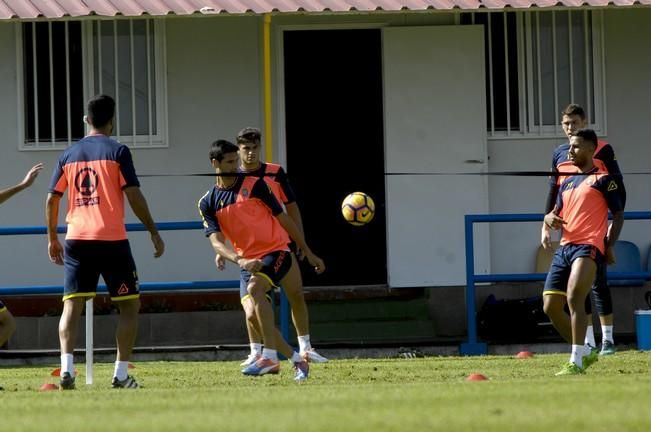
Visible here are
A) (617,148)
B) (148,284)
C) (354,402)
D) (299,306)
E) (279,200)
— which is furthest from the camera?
(617,148)

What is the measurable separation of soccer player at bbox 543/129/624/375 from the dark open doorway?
5459 millimetres

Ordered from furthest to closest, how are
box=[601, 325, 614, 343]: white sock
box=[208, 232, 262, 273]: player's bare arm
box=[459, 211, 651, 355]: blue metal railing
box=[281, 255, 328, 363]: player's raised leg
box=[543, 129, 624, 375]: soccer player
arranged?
1. box=[459, 211, 651, 355]: blue metal railing
2. box=[601, 325, 614, 343]: white sock
3. box=[281, 255, 328, 363]: player's raised leg
4. box=[208, 232, 262, 273]: player's bare arm
5. box=[543, 129, 624, 375]: soccer player

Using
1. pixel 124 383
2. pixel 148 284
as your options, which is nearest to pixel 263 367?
pixel 124 383

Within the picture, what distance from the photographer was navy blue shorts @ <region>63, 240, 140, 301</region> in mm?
11273

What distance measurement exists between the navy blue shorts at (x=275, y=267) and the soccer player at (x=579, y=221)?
2047 mm

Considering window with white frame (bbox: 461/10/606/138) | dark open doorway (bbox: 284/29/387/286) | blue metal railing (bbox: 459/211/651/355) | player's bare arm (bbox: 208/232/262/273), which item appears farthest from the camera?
dark open doorway (bbox: 284/29/387/286)

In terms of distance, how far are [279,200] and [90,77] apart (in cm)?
474

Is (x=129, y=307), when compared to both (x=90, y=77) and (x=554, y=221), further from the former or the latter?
(x=90, y=77)

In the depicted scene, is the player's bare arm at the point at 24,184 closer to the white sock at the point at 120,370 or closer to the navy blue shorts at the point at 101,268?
the navy blue shorts at the point at 101,268

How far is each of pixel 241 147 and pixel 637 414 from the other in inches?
190

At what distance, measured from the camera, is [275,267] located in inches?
479

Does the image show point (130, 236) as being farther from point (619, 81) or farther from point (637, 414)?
point (637, 414)

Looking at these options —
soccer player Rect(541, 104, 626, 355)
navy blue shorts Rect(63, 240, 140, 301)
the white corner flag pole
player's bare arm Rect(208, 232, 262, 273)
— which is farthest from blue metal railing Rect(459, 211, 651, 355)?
navy blue shorts Rect(63, 240, 140, 301)

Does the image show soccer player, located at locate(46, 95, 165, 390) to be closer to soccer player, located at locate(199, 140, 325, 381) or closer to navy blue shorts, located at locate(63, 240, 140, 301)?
navy blue shorts, located at locate(63, 240, 140, 301)
